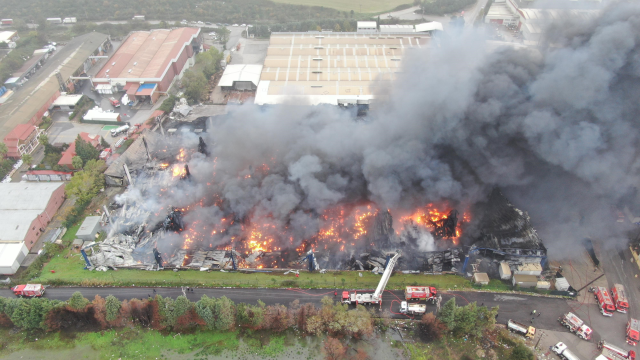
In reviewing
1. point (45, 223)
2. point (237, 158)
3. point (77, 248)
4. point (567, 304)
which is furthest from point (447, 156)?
point (45, 223)

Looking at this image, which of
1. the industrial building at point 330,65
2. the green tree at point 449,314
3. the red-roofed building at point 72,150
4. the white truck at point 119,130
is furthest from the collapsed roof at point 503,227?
the white truck at point 119,130

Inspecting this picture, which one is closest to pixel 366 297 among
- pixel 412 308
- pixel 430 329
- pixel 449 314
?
pixel 412 308

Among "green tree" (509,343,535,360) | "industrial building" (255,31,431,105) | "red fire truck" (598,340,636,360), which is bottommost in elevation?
"red fire truck" (598,340,636,360)

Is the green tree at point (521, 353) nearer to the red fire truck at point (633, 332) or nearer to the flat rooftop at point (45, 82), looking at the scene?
the red fire truck at point (633, 332)

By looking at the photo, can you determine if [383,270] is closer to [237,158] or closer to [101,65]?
[237,158]

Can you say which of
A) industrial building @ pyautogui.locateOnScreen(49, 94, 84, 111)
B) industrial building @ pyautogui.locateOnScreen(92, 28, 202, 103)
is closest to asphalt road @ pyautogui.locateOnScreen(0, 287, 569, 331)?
industrial building @ pyautogui.locateOnScreen(49, 94, 84, 111)

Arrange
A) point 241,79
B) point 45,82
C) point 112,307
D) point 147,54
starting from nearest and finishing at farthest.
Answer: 1. point 112,307
2. point 45,82
3. point 241,79
4. point 147,54

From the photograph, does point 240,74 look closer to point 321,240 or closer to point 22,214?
point 22,214

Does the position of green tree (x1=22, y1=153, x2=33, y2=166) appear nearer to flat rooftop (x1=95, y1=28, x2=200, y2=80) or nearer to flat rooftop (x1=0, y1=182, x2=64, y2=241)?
flat rooftop (x1=0, y1=182, x2=64, y2=241)
